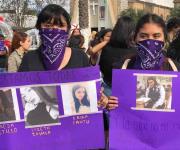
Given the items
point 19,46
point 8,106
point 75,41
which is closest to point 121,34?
point 8,106

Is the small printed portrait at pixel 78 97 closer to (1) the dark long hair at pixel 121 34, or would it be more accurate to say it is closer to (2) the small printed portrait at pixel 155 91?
(2) the small printed portrait at pixel 155 91

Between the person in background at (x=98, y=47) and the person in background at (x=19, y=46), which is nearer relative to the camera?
the person in background at (x=98, y=47)

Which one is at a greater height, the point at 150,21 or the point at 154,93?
the point at 150,21

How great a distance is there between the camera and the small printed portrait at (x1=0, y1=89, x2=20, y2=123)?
298cm

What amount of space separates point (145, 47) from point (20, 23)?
107ft

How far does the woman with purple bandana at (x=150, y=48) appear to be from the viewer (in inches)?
118

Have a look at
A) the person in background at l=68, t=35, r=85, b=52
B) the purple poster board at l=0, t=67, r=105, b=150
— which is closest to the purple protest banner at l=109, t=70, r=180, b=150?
the purple poster board at l=0, t=67, r=105, b=150

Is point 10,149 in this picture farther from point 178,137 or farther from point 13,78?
point 178,137

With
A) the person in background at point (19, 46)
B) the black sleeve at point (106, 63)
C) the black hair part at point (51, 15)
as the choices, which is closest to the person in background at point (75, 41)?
the person in background at point (19, 46)

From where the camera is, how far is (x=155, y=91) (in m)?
3.01

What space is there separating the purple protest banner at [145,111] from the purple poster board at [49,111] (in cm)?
14

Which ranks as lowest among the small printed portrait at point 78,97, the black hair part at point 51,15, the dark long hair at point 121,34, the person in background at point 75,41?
the person in background at point 75,41

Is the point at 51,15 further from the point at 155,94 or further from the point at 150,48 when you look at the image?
the point at 155,94

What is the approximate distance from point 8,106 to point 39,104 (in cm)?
19
